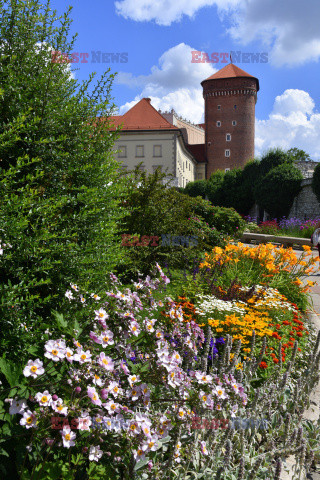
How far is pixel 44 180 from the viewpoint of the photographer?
268 centimetres

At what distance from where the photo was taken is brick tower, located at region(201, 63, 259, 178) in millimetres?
53062

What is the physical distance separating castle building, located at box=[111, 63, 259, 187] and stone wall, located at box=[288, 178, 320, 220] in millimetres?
19044

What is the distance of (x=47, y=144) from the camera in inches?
107

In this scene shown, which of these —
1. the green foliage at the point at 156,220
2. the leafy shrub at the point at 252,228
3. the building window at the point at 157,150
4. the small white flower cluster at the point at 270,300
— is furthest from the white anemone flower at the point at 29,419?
the building window at the point at 157,150

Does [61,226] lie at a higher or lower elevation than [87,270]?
higher

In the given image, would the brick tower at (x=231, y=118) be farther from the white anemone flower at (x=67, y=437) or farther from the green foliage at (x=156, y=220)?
the white anemone flower at (x=67, y=437)

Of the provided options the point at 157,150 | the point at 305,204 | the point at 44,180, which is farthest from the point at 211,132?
the point at 44,180

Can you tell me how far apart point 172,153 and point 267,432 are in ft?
150

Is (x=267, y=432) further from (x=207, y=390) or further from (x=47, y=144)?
(x=47, y=144)

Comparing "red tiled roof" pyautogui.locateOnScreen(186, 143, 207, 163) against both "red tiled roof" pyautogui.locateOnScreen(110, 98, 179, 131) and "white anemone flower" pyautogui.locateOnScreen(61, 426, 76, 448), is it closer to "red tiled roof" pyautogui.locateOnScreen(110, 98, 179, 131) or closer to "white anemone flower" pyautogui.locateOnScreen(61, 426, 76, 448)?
"red tiled roof" pyautogui.locateOnScreen(110, 98, 179, 131)

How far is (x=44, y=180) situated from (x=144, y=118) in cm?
4782

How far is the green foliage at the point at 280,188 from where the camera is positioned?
30.9 m

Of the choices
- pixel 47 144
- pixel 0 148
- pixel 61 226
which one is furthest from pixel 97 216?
pixel 0 148

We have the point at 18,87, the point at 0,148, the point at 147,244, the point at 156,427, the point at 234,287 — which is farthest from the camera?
the point at 147,244
